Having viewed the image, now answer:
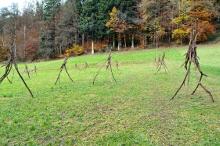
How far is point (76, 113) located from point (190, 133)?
4527mm

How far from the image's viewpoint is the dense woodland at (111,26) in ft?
211

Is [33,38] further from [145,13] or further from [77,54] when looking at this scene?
[145,13]

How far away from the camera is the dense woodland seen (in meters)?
64.3

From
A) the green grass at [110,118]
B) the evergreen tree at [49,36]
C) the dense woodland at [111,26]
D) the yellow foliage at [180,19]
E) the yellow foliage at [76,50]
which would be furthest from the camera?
the evergreen tree at [49,36]

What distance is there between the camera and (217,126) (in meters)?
11.4

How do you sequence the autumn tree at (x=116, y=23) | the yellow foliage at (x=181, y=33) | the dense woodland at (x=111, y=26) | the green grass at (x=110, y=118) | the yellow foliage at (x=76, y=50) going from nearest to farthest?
the green grass at (x=110, y=118) < the yellow foliage at (x=181, y=33) < the dense woodland at (x=111, y=26) < the autumn tree at (x=116, y=23) < the yellow foliage at (x=76, y=50)

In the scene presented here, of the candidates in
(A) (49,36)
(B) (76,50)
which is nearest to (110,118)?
(B) (76,50)

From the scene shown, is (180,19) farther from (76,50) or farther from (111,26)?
(76,50)

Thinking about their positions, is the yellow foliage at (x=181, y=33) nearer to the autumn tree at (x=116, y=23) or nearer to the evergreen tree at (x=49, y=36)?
the autumn tree at (x=116, y=23)

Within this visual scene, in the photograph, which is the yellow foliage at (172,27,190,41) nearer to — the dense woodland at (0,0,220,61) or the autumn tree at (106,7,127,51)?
the dense woodland at (0,0,220,61)

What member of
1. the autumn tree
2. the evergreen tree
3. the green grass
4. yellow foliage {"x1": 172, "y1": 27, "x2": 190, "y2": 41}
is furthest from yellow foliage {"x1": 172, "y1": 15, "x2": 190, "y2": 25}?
the green grass

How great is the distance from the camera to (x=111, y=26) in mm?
68812

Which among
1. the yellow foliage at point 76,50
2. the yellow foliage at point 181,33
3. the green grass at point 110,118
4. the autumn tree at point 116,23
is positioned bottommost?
the green grass at point 110,118

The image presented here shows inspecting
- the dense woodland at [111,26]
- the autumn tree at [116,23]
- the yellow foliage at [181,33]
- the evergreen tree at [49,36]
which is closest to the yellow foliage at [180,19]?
the dense woodland at [111,26]
